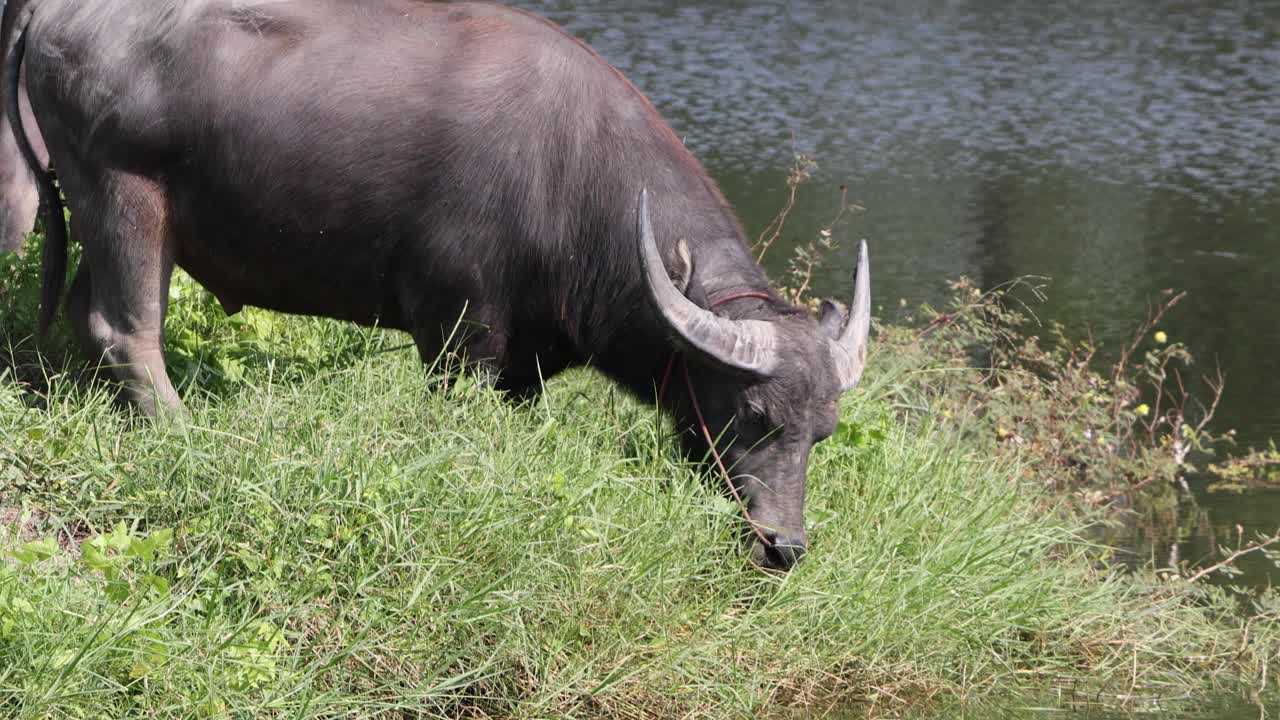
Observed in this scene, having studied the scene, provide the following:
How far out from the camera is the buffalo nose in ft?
16.1

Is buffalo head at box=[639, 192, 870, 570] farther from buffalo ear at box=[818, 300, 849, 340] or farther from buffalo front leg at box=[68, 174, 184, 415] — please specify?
buffalo front leg at box=[68, 174, 184, 415]

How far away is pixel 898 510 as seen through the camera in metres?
5.54

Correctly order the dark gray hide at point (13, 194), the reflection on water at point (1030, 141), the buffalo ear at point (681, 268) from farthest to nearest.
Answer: the reflection on water at point (1030, 141) < the dark gray hide at point (13, 194) < the buffalo ear at point (681, 268)

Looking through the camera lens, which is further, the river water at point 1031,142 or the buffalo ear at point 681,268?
the river water at point 1031,142

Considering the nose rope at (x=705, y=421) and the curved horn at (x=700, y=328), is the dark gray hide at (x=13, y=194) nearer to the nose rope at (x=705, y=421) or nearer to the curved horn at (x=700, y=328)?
the nose rope at (x=705, y=421)

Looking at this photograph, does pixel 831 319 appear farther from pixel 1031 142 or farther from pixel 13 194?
pixel 1031 142

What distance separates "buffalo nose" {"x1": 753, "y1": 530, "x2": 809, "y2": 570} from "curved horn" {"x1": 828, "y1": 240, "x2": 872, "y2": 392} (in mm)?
511

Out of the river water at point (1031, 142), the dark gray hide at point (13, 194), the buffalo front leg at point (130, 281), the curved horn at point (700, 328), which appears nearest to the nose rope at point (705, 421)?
the curved horn at point (700, 328)

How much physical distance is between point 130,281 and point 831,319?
7.94ft

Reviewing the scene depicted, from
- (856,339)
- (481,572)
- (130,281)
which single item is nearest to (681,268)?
(856,339)

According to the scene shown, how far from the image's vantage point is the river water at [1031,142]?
10.8 m

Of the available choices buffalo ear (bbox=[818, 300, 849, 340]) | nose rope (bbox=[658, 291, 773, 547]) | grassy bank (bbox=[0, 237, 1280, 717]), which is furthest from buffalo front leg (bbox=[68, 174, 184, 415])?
buffalo ear (bbox=[818, 300, 849, 340])

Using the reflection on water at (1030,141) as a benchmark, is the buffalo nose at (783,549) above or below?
above

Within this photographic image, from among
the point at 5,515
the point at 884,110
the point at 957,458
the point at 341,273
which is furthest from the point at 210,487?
the point at 884,110
